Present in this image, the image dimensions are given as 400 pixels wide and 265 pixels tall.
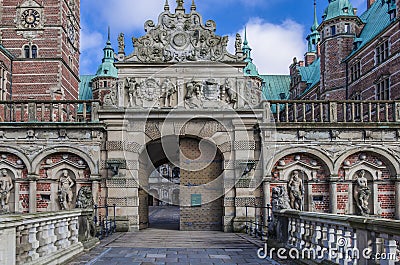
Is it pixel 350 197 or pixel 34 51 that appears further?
pixel 34 51

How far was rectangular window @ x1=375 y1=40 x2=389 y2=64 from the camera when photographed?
96.9 feet

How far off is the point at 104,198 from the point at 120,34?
19.2 feet

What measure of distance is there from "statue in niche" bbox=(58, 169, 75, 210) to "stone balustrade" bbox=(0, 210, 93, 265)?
201 inches

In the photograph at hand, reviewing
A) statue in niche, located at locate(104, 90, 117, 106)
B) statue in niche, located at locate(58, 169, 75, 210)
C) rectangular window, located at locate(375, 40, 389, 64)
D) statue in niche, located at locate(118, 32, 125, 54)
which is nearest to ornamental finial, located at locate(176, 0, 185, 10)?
statue in niche, located at locate(118, 32, 125, 54)

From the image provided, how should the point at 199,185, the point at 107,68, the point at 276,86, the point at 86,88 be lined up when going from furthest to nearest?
the point at 86,88 → the point at 276,86 → the point at 107,68 → the point at 199,185

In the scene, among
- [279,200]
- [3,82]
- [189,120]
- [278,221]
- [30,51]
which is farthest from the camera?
[30,51]

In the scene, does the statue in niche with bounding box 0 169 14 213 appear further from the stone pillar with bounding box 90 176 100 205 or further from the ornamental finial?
the ornamental finial

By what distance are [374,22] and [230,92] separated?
20.5 meters

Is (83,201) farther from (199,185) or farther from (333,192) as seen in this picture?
(333,192)

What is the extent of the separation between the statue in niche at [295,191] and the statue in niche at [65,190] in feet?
23.6

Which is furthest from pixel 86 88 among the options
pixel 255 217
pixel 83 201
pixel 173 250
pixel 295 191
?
pixel 173 250

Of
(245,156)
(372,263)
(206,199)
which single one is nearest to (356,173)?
(245,156)

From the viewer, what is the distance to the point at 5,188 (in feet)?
55.1

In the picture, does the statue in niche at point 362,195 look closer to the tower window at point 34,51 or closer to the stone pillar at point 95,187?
the stone pillar at point 95,187
